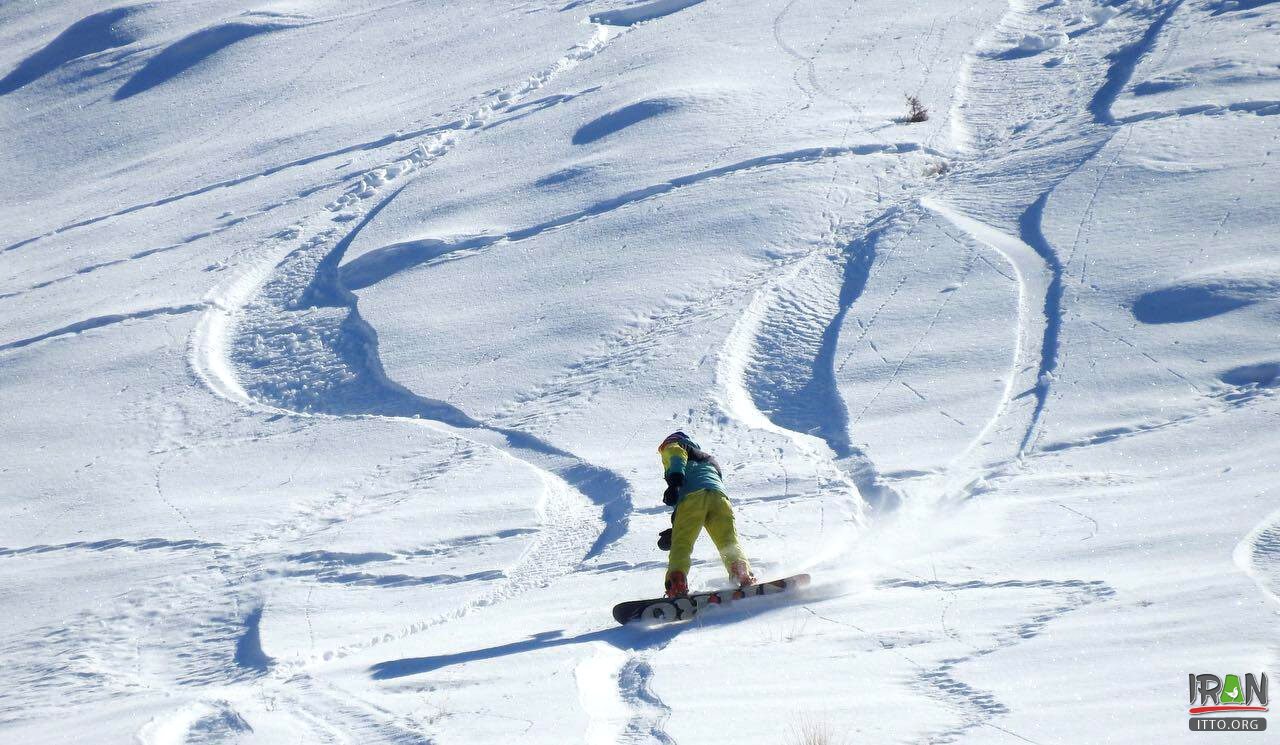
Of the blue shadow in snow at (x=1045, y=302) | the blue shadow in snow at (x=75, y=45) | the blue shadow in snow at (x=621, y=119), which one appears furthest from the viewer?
the blue shadow in snow at (x=75, y=45)

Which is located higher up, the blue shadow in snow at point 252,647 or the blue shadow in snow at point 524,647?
the blue shadow in snow at point 524,647

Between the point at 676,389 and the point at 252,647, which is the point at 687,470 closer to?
the point at 252,647

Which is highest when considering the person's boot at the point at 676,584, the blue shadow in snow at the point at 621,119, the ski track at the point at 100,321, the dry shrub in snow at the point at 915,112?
the blue shadow in snow at the point at 621,119

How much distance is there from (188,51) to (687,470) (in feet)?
68.5

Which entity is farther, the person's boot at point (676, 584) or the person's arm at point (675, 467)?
the person's arm at point (675, 467)

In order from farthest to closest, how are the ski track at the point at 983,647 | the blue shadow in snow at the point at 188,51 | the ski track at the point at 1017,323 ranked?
the blue shadow in snow at the point at 188,51 → the ski track at the point at 1017,323 → the ski track at the point at 983,647

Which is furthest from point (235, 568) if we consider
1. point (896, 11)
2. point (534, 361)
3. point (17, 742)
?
point (896, 11)

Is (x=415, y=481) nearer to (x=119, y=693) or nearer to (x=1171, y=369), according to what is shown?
(x=119, y=693)

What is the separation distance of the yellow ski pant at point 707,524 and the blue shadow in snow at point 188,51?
66.8 feet

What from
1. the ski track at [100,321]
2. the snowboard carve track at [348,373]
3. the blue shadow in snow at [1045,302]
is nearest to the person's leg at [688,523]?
the snowboard carve track at [348,373]

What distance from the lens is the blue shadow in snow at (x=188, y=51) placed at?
75.6 ft

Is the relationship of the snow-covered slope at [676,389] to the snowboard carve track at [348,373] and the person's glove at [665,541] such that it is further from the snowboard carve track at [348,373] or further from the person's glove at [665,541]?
the person's glove at [665,541]

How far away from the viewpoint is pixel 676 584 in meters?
6.36

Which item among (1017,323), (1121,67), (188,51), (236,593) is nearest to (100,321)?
(236,593)
